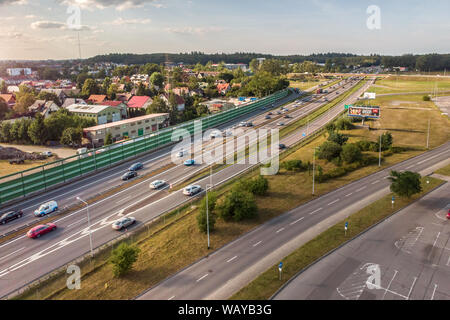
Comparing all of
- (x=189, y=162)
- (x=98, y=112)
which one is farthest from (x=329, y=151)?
(x=98, y=112)

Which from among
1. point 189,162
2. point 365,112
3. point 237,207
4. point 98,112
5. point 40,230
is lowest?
point 40,230

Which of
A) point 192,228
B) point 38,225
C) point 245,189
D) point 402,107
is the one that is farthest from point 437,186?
point 402,107

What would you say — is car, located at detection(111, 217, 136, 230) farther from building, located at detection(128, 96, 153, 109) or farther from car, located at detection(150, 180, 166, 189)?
building, located at detection(128, 96, 153, 109)

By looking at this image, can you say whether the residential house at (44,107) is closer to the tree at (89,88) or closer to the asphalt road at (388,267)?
the tree at (89,88)

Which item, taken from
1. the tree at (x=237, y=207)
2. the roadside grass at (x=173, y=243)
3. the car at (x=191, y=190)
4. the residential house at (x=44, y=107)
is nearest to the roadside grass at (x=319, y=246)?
the roadside grass at (x=173, y=243)

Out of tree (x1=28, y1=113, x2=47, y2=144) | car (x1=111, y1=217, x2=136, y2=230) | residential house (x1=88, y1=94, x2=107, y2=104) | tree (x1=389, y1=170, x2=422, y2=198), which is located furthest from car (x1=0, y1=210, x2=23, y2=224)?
residential house (x1=88, y1=94, x2=107, y2=104)

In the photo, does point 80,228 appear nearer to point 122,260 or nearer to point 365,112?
point 122,260
